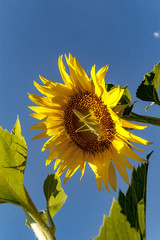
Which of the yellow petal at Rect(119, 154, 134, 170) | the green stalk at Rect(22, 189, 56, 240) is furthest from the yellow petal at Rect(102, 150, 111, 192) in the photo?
the green stalk at Rect(22, 189, 56, 240)

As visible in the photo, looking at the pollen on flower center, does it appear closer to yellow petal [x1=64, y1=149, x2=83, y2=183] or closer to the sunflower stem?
yellow petal [x1=64, y1=149, x2=83, y2=183]

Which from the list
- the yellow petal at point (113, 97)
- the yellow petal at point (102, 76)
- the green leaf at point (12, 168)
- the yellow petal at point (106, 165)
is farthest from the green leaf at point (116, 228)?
the yellow petal at point (106, 165)

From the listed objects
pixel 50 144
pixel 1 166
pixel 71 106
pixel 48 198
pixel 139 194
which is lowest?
pixel 139 194

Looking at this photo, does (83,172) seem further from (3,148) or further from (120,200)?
(120,200)

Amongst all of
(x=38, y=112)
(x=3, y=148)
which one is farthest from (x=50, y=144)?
(x=3, y=148)

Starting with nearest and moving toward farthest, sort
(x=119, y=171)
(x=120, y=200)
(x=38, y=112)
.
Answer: (x=120, y=200) < (x=119, y=171) < (x=38, y=112)

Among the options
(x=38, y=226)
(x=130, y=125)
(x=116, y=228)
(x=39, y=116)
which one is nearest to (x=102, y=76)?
(x=130, y=125)
